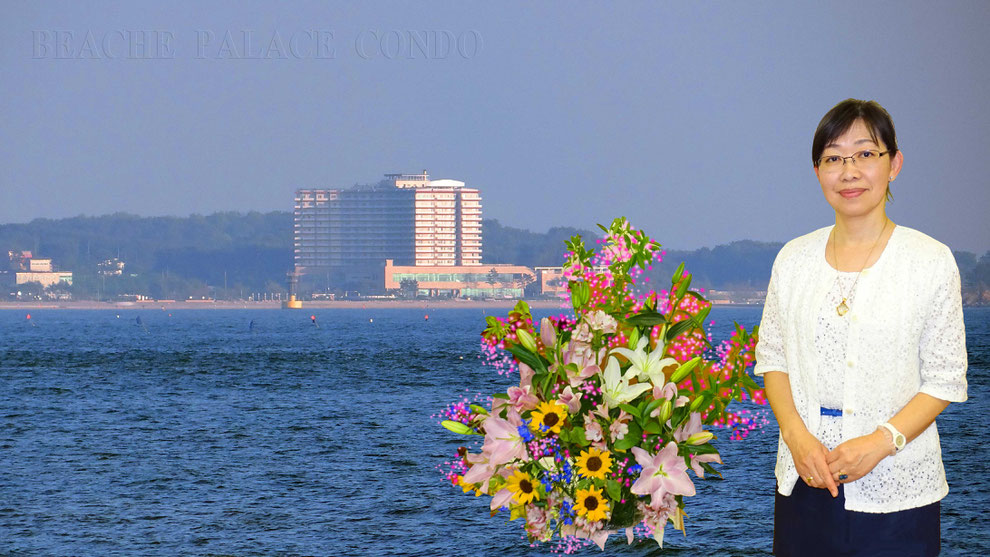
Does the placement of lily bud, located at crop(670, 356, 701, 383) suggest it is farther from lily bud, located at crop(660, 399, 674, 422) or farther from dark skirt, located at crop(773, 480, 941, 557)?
dark skirt, located at crop(773, 480, 941, 557)

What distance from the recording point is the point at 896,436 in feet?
13.1

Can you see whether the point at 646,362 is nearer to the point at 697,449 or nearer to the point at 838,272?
the point at 697,449

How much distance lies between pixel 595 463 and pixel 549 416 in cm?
32

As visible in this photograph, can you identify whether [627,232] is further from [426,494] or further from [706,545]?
[426,494]

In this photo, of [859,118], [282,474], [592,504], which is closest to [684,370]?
[592,504]

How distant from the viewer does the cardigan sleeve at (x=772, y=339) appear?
439 centimetres

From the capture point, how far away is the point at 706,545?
24734mm

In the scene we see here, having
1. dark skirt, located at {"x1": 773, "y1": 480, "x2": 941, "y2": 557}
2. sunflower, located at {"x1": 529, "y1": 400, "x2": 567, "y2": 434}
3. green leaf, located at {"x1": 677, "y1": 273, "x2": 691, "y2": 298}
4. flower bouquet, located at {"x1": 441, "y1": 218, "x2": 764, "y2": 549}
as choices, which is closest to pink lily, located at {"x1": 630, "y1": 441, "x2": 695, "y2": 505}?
flower bouquet, located at {"x1": 441, "y1": 218, "x2": 764, "y2": 549}

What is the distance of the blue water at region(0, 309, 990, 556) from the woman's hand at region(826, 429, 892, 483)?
12224 mm

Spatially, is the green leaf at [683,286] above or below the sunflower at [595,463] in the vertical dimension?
above

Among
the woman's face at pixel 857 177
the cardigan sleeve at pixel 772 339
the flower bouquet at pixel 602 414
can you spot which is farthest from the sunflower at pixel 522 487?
the woman's face at pixel 857 177

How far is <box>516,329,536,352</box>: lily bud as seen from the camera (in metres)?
5.42

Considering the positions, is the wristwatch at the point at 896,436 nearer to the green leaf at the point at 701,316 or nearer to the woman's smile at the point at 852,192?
the woman's smile at the point at 852,192

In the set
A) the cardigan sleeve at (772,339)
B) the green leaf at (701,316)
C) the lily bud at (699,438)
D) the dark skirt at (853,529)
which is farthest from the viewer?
the green leaf at (701,316)
